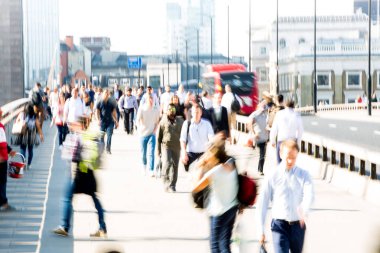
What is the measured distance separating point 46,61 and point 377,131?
11986 centimetres

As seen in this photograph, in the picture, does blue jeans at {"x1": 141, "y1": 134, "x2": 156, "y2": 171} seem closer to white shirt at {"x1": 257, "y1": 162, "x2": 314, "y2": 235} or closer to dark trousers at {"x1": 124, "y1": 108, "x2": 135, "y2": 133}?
white shirt at {"x1": 257, "y1": 162, "x2": 314, "y2": 235}

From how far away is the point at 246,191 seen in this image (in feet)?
28.2

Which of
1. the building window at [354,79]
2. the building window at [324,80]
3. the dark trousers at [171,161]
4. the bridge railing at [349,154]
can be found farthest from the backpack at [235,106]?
the building window at [354,79]

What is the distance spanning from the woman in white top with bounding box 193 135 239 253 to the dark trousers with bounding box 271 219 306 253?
855 millimetres

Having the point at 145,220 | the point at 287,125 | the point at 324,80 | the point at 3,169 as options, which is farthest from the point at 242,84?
the point at 324,80

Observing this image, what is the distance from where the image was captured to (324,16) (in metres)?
131

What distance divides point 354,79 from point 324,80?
3.60 m

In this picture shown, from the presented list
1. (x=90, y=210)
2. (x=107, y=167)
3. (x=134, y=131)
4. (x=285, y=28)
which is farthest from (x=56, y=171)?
(x=285, y=28)

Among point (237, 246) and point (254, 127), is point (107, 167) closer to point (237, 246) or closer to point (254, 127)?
point (254, 127)

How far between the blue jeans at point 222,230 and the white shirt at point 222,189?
50 mm

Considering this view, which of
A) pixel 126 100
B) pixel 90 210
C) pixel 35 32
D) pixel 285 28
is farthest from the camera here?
pixel 35 32

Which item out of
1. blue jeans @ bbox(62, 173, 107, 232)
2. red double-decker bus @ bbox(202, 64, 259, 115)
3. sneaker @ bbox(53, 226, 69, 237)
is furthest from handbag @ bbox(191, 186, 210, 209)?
red double-decker bus @ bbox(202, 64, 259, 115)

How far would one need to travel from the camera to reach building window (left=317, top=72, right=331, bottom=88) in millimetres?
109181

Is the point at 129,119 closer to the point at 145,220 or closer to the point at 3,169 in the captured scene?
the point at 3,169
